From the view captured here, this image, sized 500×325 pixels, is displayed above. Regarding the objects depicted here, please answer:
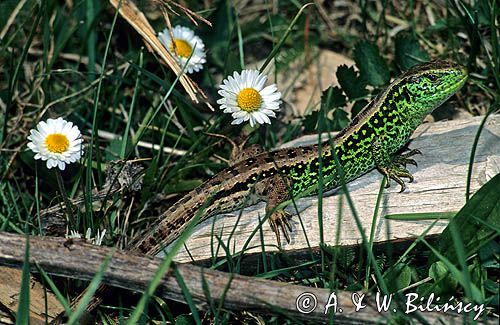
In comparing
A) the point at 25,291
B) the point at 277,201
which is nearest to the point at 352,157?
the point at 277,201

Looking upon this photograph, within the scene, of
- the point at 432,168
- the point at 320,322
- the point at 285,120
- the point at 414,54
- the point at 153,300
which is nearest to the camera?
the point at 320,322

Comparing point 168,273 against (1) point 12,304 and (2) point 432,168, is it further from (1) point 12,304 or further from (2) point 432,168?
Result: (2) point 432,168

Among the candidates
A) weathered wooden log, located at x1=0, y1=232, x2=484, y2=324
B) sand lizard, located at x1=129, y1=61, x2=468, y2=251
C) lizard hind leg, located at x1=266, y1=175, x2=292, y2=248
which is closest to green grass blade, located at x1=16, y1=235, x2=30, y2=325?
weathered wooden log, located at x1=0, y1=232, x2=484, y2=324

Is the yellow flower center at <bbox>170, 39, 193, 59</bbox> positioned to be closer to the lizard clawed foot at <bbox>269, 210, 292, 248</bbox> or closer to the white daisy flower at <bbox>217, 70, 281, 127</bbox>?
the white daisy flower at <bbox>217, 70, 281, 127</bbox>

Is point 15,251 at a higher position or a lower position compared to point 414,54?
lower

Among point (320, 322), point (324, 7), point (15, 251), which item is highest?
point (324, 7)

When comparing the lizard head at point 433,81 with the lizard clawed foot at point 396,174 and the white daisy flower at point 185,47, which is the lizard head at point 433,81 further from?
the white daisy flower at point 185,47

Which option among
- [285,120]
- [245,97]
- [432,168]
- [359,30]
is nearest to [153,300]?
[245,97]
